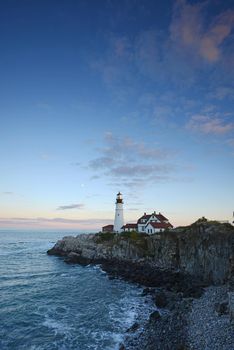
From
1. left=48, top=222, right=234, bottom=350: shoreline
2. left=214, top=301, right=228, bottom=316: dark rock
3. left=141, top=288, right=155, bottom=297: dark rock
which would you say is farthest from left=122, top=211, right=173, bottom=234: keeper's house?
left=214, top=301, right=228, bottom=316: dark rock

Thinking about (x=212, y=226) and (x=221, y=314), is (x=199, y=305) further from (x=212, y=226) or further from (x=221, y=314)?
(x=212, y=226)

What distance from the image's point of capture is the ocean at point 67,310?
66.4 feet

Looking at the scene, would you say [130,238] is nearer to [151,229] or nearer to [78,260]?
[78,260]

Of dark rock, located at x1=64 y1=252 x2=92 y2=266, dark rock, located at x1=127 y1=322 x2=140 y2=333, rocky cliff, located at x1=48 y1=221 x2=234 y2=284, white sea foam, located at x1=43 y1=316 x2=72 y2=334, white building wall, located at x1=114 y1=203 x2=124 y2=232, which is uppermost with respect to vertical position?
white building wall, located at x1=114 y1=203 x2=124 y2=232

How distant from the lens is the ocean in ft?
66.4

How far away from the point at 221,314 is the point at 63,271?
31.1m

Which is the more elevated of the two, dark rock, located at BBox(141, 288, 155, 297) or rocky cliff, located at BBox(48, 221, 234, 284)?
rocky cliff, located at BBox(48, 221, 234, 284)

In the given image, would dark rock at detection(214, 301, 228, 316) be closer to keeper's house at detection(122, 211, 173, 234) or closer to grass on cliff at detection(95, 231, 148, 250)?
grass on cliff at detection(95, 231, 148, 250)

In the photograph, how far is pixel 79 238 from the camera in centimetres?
6850

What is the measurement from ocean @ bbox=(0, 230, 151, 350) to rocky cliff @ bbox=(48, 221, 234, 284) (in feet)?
28.0

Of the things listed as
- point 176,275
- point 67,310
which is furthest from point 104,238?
point 67,310

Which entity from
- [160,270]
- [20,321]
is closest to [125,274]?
[160,270]

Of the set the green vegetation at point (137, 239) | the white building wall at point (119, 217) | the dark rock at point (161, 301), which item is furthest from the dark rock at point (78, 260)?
the dark rock at point (161, 301)

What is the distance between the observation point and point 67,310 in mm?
26797
